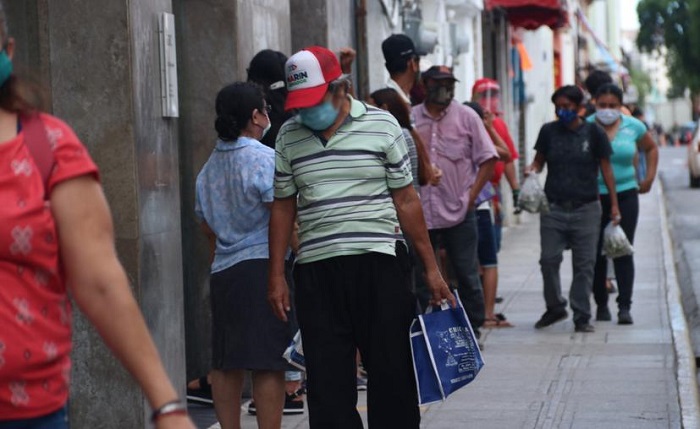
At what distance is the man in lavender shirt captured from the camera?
9.98m

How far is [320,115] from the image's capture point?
5723mm

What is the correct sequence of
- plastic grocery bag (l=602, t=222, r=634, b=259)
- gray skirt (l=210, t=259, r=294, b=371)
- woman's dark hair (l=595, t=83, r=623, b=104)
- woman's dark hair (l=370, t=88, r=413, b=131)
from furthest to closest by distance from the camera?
woman's dark hair (l=595, t=83, r=623, b=104)
plastic grocery bag (l=602, t=222, r=634, b=259)
woman's dark hair (l=370, t=88, r=413, b=131)
gray skirt (l=210, t=259, r=294, b=371)

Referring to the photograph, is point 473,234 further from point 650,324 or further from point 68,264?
point 68,264

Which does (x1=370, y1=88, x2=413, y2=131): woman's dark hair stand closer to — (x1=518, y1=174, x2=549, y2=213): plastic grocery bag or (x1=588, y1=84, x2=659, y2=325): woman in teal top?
(x1=518, y1=174, x2=549, y2=213): plastic grocery bag

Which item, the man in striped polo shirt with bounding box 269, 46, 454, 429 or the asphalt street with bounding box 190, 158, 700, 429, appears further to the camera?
the asphalt street with bounding box 190, 158, 700, 429

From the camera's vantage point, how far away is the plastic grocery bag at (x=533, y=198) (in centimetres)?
1102

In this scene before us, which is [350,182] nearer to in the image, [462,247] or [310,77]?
[310,77]

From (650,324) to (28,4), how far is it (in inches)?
251

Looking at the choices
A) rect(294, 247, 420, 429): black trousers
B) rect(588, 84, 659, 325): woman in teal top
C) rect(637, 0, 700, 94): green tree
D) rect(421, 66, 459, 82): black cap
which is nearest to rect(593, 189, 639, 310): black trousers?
rect(588, 84, 659, 325): woman in teal top

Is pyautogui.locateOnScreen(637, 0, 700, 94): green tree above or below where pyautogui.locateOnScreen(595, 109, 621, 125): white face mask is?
above

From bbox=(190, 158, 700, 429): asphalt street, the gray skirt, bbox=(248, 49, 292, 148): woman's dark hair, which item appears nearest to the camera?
the gray skirt

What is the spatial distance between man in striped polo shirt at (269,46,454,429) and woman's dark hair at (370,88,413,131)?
2.71 metres

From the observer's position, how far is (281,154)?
5.95 m

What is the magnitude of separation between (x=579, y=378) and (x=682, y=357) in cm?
102
